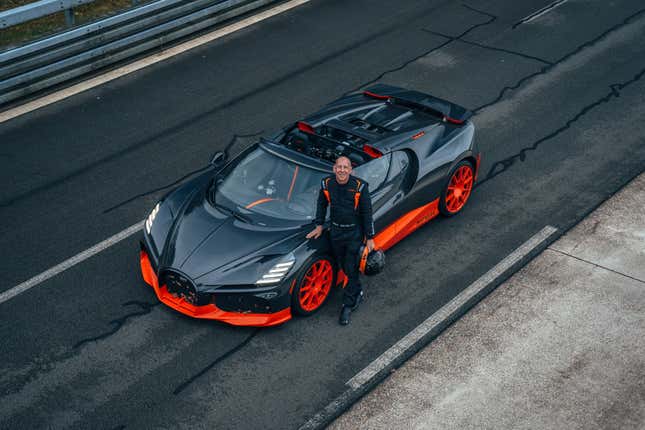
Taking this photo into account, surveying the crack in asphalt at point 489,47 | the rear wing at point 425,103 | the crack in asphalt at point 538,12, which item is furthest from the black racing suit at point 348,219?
the crack in asphalt at point 538,12

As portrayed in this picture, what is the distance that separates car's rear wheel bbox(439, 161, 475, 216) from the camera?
10055mm

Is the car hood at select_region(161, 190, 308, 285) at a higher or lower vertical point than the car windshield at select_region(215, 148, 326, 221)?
lower

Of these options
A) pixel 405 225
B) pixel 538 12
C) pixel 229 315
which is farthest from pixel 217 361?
pixel 538 12

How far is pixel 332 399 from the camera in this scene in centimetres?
767

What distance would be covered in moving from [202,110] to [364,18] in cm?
439

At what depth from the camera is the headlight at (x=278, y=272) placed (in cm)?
813

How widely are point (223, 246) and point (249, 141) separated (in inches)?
146

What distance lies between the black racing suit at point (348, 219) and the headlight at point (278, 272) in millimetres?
480

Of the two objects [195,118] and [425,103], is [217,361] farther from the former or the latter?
[195,118]

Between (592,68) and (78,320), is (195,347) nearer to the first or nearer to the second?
(78,320)

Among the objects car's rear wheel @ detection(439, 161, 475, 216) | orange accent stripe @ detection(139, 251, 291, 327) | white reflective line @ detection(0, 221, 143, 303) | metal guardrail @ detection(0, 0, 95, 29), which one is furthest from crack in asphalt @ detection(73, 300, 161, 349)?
metal guardrail @ detection(0, 0, 95, 29)

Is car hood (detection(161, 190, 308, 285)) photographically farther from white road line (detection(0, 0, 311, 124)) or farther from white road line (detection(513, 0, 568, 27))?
white road line (detection(513, 0, 568, 27))

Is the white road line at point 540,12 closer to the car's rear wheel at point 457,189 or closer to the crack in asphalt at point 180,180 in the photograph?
the car's rear wheel at point 457,189

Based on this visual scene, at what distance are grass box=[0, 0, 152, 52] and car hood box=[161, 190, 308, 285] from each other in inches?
275
